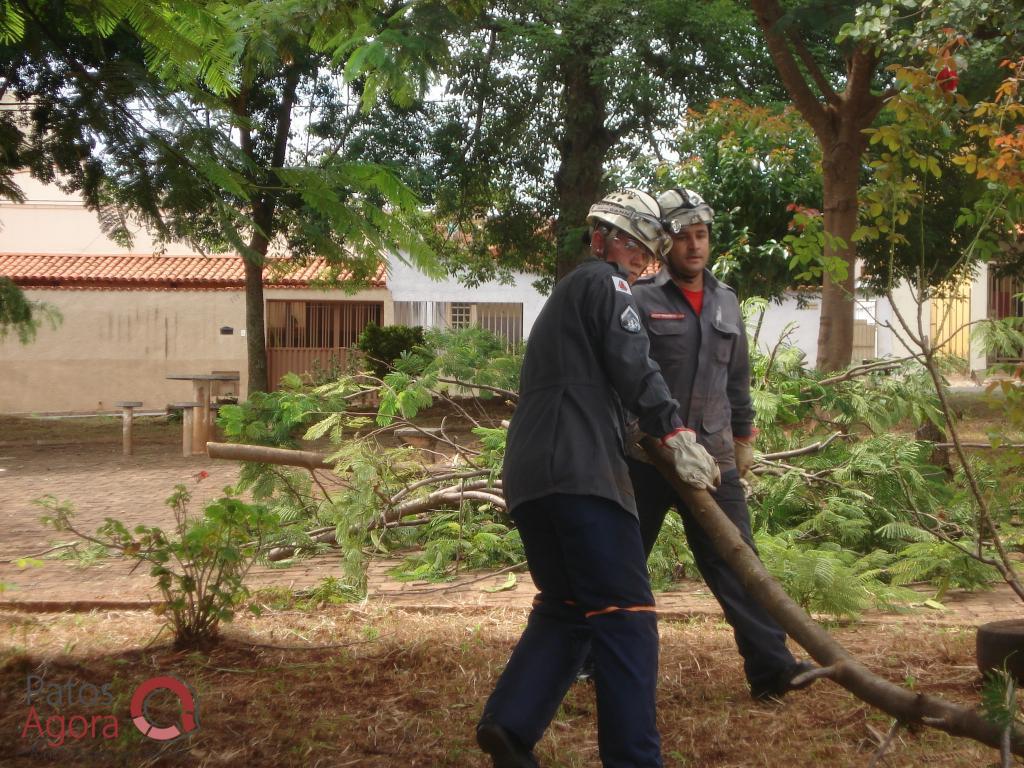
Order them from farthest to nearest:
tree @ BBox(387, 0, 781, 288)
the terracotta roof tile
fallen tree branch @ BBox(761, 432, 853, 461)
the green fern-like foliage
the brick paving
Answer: the terracotta roof tile, tree @ BBox(387, 0, 781, 288), fallen tree branch @ BBox(761, 432, 853, 461), the brick paving, the green fern-like foliage

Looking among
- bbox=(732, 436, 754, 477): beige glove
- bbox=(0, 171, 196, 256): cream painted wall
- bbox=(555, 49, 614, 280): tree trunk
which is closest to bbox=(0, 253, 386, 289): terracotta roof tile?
bbox=(0, 171, 196, 256): cream painted wall

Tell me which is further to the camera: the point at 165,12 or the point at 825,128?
the point at 825,128

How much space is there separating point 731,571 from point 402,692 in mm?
1356

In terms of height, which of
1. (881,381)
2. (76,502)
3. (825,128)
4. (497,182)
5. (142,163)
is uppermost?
(497,182)

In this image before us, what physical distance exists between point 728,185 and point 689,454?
1222 cm

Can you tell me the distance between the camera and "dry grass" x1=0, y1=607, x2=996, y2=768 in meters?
3.51

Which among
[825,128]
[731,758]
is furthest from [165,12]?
[825,128]

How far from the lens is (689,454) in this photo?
11.2 feet

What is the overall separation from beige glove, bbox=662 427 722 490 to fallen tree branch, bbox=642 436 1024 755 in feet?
0.19

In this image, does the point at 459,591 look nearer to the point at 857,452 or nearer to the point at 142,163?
the point at 857,452

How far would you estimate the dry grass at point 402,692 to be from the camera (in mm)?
3508

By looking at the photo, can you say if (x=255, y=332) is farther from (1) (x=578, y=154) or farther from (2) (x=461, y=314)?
(2) (x=461, y=314)

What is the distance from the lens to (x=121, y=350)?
26.2 metres

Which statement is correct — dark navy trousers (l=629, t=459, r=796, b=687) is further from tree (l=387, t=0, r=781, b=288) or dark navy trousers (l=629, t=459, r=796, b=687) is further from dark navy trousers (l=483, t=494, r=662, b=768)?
tree (l=387, t=0, r=781, b=288)
